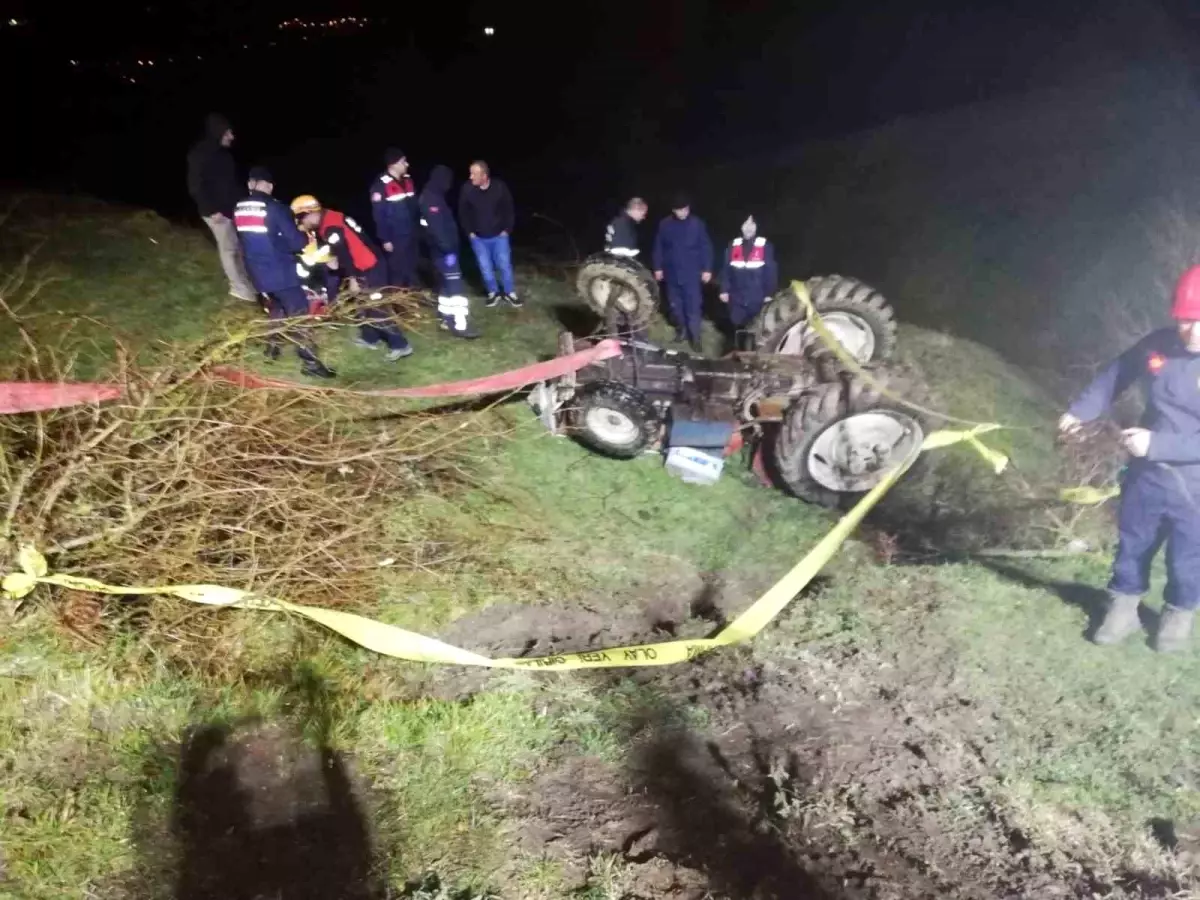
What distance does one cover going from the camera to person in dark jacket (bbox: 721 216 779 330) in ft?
21.5

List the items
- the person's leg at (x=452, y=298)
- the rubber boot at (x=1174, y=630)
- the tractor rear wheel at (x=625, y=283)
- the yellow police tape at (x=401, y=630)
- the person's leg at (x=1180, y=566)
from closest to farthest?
the yellow police tape at (x=401, y=630) → the person's leg at (x=1180, y=566) → the rubber boot at (x=1174, y=630) → the tractor rear wheel at (x=625, y=283) → the person's leg at (x=452, y=298)

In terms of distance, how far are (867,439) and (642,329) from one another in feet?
5.37

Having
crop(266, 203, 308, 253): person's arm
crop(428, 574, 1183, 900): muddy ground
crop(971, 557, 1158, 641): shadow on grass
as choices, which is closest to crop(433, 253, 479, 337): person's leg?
crop(266, 203, 308, 253): person's arm

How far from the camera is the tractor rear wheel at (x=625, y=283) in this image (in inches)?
243

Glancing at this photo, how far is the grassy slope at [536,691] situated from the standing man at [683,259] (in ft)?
6.75

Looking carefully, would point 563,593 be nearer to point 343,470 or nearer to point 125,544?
point 343,470

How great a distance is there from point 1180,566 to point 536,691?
3.20m

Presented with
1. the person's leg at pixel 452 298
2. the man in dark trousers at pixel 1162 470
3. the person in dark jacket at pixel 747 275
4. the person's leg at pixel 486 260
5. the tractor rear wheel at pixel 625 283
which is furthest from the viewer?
the person's leg at pixel 486 260

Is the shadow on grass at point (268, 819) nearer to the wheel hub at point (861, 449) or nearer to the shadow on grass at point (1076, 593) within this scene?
the wheel hub at point (861, 449)

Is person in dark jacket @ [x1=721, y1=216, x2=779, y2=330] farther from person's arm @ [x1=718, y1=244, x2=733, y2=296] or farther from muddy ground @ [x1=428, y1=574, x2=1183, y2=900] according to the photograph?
muddy ground @ [x1=428, y1=574, x2=1183, y2=900]

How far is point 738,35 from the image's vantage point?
69.2 feet

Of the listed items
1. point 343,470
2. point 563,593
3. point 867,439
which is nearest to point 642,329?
point 867,439

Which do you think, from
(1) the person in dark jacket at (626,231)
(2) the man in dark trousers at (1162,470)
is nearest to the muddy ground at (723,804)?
(2) the man in dark trousers at (1162,470)

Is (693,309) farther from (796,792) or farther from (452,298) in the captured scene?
(796,792)
